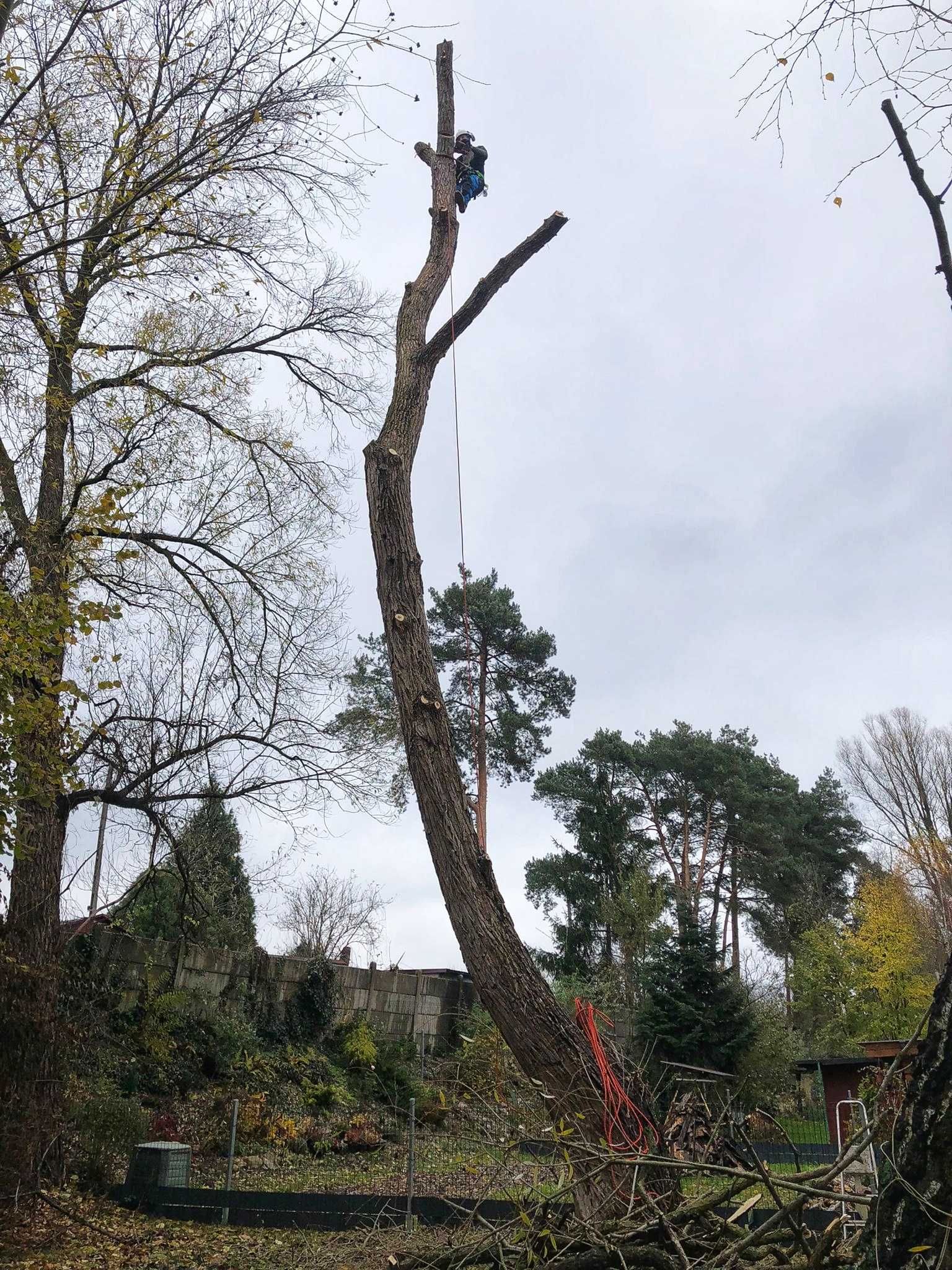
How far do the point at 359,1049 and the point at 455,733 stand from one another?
959 centimetres

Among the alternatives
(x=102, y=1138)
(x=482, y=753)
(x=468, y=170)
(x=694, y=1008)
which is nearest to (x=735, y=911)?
(x=482, y=753)

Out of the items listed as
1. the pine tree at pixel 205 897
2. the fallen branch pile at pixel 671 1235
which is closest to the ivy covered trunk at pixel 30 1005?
the pine tree at pixel 205 897

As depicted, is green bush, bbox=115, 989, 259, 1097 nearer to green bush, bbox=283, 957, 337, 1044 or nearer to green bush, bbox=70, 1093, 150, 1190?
green bush, bbox=283, 957, 337, 1044

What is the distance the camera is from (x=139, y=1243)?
295 inches

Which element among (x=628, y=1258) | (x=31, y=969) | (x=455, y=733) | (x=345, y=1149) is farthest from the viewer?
(x=455, y=733)

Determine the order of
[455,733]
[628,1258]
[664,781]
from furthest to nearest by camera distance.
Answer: [664,781] → [455,733] → [628,1258]

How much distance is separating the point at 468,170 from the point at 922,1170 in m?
6.73

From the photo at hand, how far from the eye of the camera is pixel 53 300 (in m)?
5.88

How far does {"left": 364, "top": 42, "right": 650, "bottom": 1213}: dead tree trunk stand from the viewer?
14.0 ft

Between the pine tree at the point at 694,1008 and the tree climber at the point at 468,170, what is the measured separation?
1352 cm

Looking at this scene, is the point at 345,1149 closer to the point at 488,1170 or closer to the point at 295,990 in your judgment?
the point at 295,990

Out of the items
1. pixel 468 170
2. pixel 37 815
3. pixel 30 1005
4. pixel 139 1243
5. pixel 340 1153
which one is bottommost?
pixel 340 1153

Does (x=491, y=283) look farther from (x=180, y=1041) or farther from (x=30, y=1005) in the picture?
(x=180, y=1041)

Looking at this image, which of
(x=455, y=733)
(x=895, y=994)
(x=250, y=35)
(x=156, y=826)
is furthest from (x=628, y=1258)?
(x=895, y=994)
